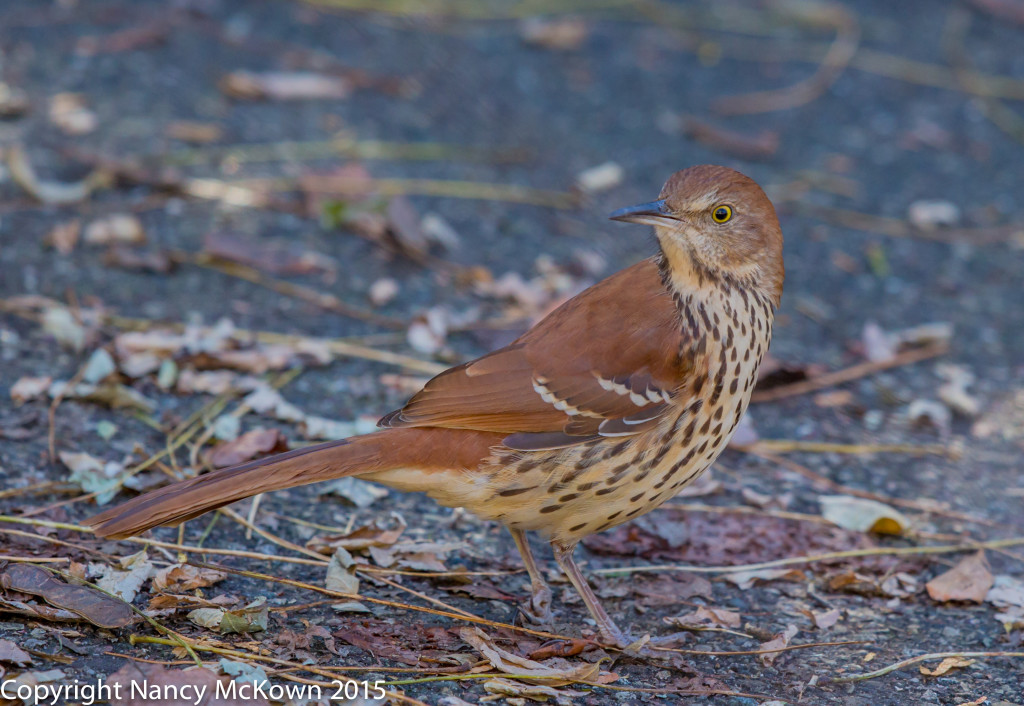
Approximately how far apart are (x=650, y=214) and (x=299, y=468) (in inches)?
46.6

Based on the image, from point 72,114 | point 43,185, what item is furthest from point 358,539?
point 72,114

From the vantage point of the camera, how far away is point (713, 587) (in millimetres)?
3385

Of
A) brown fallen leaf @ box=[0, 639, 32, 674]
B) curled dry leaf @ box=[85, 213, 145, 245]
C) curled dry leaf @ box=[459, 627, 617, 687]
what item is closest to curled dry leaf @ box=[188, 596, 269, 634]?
brown fallen leaf @ box=[0, 639, 32, 674]

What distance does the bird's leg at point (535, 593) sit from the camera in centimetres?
310

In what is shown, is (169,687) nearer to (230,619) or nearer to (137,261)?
(230,619)

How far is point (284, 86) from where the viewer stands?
6.47 metres

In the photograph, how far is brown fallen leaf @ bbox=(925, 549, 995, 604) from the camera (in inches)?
130

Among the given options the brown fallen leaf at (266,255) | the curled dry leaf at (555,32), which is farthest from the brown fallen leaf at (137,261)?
the curled dry leaf at (555,32)

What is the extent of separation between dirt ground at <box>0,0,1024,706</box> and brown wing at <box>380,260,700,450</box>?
0.36 m

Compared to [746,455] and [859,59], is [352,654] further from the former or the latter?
[859,59]

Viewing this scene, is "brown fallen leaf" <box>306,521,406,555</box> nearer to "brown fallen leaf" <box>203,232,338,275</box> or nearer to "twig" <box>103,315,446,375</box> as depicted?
"twig" <box>103,315,446,375</box>

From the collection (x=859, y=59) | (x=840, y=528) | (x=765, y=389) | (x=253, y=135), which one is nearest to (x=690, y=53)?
(x=859, y=59)

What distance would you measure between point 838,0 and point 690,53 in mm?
1519

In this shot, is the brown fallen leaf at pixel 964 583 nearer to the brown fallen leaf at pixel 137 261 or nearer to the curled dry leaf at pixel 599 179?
the curled dry leaf at pixel 599 179
